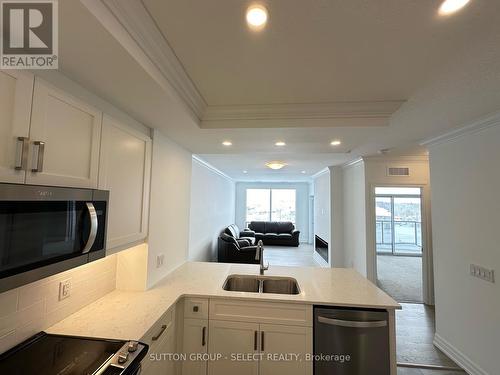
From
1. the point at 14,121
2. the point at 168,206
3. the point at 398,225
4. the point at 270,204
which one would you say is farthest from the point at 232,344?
the point at 270,204

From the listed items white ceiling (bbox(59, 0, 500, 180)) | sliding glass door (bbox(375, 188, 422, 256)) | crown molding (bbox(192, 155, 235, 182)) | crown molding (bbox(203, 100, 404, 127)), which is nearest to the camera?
white ceiling (bbox(59, 0, 500, 180))

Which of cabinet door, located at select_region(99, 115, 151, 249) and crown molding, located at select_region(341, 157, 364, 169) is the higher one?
crown molding, located at select_region(341, 157, 364, 169)

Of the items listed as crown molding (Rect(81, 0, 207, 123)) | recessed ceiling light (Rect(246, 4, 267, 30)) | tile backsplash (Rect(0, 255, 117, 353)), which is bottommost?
tile backsplash (Rect(0, 255, 117, 353))

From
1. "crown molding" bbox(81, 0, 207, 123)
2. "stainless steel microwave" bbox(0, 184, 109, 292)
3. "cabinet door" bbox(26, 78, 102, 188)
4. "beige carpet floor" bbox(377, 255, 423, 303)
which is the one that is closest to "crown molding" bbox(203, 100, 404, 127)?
"crown molding" bbox(81, 0, 207, 123)

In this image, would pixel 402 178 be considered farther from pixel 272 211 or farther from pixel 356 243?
pixel 272 211

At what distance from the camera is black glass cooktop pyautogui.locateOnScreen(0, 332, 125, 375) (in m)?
1.07

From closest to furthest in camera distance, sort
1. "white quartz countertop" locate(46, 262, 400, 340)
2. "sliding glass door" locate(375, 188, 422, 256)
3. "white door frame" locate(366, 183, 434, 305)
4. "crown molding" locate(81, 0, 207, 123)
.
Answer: "crown molding" locate(81, 0, 207, 123) < "white quartz countertop" locate(46, 262, 400, 340) < "white door frame" locate(366, 183, 434, 305) < "sliding glass door" locate(375, 188, 422, 256)

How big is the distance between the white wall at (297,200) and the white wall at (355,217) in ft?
14.8

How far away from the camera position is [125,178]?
67.4 inches

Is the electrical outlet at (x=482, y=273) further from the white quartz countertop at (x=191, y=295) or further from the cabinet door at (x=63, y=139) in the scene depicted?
the cabinet door at (x=63, y=139)

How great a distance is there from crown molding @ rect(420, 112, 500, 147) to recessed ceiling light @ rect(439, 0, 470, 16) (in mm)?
1675

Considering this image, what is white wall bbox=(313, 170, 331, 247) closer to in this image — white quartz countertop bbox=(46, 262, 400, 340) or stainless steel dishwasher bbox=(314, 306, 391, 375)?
white quartz countertop bbox=(46, 262, 400, 340)

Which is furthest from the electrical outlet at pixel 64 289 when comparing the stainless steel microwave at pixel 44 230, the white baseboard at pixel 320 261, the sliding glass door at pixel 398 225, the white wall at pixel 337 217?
the sliding glass door at pixel 398 225

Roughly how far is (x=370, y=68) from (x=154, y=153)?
1.90 metres
